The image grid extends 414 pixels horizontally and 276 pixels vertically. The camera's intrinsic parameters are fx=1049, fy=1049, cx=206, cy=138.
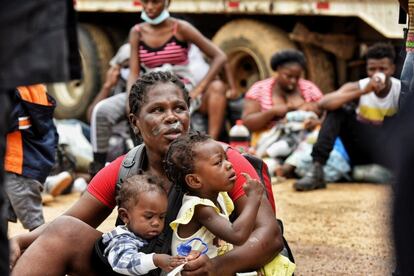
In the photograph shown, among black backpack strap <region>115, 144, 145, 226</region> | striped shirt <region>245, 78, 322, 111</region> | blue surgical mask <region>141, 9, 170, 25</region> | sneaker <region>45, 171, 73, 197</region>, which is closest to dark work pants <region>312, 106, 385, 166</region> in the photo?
striped shirt <region>245, 78, 322, 111</region>

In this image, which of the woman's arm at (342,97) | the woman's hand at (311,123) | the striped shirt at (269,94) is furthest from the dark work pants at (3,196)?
the striped shirt at (269,94)

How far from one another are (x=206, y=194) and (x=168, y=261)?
0.32 metres

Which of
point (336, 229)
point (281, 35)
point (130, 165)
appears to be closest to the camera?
point (130, 165)

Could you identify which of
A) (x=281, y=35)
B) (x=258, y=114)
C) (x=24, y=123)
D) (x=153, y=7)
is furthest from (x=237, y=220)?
(x=281, y=35)

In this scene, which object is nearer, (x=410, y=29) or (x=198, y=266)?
(x=198, y=266)

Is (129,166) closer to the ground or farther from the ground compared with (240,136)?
farther from the ground

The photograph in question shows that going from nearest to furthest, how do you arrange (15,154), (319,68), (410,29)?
(410,29), (15,154), (319,68)

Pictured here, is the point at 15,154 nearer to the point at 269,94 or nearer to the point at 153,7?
the point at 153,7

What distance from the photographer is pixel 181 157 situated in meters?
3.85

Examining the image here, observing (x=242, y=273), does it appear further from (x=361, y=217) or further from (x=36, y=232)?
(x=361, y=217)

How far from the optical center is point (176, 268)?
366 cm

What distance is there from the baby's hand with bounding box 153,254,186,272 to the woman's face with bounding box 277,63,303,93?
4936 millimetres

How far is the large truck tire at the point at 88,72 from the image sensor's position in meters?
11.1

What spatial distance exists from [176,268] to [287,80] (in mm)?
4973
